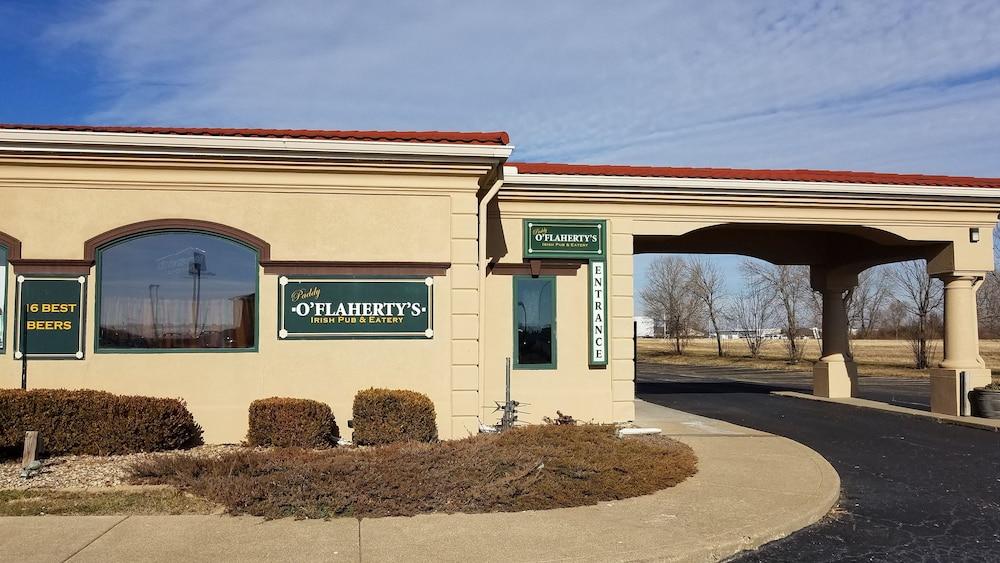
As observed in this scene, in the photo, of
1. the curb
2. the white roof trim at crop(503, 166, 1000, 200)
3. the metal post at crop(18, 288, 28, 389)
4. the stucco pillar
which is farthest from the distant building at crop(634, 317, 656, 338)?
the metal post at crop(18, 288, 28, 389)

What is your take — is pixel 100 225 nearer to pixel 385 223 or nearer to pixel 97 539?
pixel 385 223

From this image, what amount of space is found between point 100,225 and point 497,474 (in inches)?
262

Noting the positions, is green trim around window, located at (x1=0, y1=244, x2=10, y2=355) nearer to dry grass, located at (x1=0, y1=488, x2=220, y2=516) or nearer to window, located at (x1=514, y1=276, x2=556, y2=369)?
dry grass, located at (x1=0, y1=488, x2=220, y2=516)

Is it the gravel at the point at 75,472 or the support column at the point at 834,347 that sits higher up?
the support column at the point at 834,347

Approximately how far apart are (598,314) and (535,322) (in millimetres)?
1111

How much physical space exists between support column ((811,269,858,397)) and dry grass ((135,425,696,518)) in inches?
493

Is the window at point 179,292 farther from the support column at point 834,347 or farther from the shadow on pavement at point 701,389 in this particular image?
the shadow on pavement at point 701,389

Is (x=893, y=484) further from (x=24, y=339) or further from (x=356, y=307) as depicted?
(x=24, y=339)

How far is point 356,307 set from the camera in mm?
11484

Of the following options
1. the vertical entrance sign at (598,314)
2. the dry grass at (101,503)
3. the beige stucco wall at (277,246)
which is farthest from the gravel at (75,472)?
the vertical entrance sign at (598,314)

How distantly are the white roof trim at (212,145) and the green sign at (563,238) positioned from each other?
2.73 metres

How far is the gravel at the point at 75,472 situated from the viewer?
27.7ft

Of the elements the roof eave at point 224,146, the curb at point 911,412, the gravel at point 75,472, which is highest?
the roof eave at point 224,146

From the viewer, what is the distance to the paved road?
7051mm
